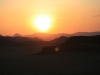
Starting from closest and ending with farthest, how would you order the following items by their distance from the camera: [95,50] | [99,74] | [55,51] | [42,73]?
[99,74], [42,73], [95,50], [55,51]

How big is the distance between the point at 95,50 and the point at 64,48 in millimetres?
5417

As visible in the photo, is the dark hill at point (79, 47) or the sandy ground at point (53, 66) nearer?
the sandy ground at point (53, 66)

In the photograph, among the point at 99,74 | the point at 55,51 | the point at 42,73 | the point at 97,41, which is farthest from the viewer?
the point at 97,41

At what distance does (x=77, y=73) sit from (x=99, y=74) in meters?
1.58

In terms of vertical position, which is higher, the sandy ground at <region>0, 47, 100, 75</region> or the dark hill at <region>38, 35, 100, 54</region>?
the dark hill at <region>38, 35, 100, 54</region>

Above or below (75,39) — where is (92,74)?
below

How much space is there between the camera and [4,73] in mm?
17594

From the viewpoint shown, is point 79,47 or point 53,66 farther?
point 79,47

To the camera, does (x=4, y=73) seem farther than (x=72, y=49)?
No

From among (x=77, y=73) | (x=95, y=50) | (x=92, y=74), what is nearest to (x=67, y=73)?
(x=77, y=73)

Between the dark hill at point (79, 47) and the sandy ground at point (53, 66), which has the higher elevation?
the dark hill at point (79, 47)

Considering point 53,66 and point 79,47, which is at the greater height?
point 79,47

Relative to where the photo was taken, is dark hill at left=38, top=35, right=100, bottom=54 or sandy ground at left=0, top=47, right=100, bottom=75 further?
dark hill at left=38, top=35, right=100, bottom=54

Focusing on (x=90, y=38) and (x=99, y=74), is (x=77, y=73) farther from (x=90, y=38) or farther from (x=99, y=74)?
(x=90, y=38)
